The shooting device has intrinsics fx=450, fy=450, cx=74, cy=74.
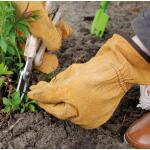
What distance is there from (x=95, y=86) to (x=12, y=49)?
0.42 m

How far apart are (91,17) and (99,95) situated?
938 mm

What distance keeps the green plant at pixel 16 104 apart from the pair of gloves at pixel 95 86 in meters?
0.06

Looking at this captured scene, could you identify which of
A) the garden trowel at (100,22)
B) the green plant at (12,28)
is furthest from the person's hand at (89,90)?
the garden trowel at (100,22)

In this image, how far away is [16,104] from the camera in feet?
6.05

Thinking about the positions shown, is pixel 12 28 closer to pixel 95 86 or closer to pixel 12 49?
pixel 12 49

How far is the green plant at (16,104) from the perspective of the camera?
1.83 m

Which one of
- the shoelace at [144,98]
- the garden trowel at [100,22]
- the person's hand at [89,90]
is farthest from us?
the garden trowel at [100,22]

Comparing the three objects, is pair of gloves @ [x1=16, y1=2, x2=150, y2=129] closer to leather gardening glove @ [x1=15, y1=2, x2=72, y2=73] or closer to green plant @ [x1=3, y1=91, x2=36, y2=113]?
green plant @ [x1=3, y1=91, x2=36, y2=113]

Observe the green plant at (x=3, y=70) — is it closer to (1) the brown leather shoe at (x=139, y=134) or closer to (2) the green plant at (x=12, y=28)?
(2) the green plant at (x=12, y=28)

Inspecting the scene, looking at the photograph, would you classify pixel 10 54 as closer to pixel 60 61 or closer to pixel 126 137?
pixel 60 61

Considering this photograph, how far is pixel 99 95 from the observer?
171 centimetres

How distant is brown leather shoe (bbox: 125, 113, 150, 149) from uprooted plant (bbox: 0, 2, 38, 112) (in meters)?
0.41

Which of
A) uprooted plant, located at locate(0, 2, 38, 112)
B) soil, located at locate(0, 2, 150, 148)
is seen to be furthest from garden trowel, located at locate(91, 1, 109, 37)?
uprooted plant, located at locate(0, 2, 38, 112)

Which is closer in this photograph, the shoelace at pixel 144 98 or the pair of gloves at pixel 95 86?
the pair of gloves at pixel 95 86
